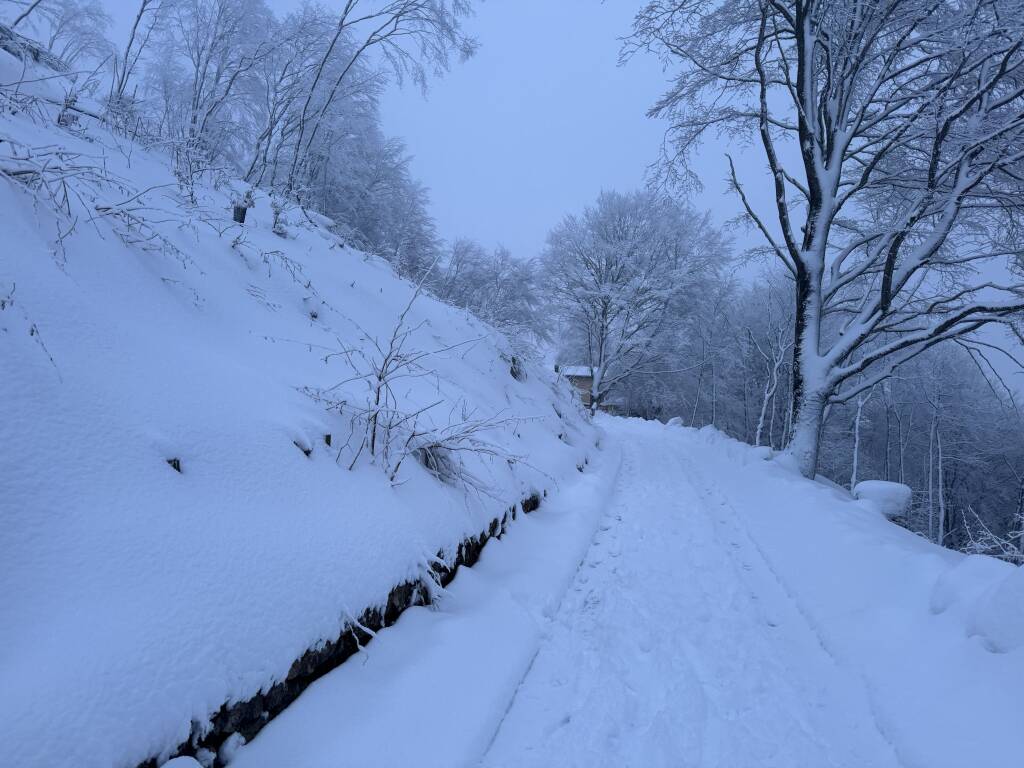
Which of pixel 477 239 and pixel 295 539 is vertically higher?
pixel 477 239

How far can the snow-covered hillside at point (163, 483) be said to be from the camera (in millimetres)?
1191

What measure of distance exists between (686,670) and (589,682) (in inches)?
23.6

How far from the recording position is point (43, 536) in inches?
51.4

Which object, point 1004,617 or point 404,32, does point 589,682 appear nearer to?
point 1004,617

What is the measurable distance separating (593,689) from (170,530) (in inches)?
82.5

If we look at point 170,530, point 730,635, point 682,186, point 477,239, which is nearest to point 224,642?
point 170,530

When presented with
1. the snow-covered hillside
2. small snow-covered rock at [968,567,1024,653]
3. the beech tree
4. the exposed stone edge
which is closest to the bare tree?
the beech tree

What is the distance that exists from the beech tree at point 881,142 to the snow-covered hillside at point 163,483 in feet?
20.6

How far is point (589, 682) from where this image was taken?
7.78 feet

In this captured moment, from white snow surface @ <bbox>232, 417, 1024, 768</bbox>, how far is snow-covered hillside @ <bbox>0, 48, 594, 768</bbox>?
345 millimetres

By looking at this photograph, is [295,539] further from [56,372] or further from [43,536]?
[56,372]

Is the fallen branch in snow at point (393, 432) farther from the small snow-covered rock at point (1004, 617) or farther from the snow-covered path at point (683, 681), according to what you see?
the small snow-covered rock at point (1004, 617)

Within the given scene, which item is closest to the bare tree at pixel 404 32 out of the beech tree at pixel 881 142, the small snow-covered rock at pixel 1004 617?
the beech tree at pixel 881 142

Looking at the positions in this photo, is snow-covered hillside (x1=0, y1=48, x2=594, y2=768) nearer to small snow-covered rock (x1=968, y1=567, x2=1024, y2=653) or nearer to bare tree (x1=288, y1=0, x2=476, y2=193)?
small snow-covered rock (x1=968, y1=567, x2=1024, y2=653)
